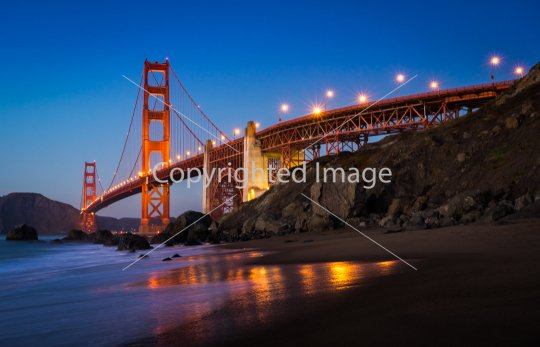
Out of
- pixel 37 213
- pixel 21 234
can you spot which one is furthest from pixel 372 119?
pixel 37 213

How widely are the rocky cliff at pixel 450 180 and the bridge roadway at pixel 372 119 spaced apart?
33.7ft

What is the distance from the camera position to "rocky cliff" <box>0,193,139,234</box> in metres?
159

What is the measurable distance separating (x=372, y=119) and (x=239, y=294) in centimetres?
3745

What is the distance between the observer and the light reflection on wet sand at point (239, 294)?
386 cm

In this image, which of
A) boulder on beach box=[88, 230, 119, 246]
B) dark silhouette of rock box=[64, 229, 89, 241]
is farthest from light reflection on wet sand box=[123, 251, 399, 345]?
dark silhouette of rock box=[64, 229, 89, 241]

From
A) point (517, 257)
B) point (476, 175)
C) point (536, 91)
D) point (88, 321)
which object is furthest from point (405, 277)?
point (536, 91)

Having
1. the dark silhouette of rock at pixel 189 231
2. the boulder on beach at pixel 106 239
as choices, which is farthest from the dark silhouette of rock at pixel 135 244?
the boulder on beach at pixel 106 239

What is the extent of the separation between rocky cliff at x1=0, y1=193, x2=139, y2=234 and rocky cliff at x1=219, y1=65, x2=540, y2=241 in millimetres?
157021

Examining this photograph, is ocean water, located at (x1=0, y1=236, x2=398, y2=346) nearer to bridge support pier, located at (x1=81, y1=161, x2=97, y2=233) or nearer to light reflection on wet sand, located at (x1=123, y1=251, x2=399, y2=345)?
light reflection on wet sand, located at (x1=123, y1=251, x2=399, y2=345)

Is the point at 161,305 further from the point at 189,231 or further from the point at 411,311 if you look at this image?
the point at 189,231

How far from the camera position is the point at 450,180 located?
786 inches

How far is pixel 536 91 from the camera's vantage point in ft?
69.7

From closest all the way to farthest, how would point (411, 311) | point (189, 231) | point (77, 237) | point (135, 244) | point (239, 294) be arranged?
1. point (411, 311)
2. point (239, 294)
3. point (135, 244)
4. point (189, 231)
5. point (77, 237)

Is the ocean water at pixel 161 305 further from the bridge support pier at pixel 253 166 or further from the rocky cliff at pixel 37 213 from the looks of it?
the rocky cliff at pixel 37 213
